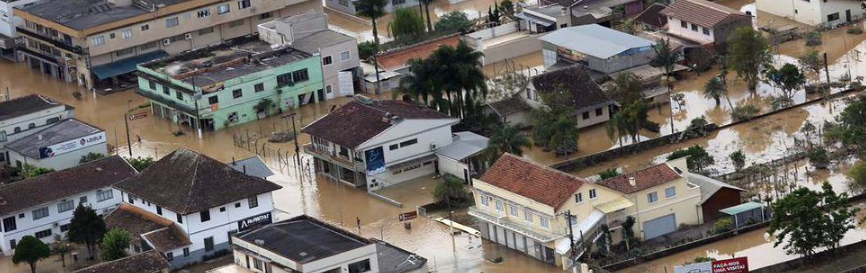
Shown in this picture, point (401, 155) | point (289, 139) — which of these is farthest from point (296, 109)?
point (401, 155)

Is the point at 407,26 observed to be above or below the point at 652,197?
below

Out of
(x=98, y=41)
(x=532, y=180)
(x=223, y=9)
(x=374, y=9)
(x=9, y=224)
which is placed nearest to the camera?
(x=532, y=180)

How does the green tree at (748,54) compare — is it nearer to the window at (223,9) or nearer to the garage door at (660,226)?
the garage door at (660,226)

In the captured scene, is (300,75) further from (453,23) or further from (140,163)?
(140,163)

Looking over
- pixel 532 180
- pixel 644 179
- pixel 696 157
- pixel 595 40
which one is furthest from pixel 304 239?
pixel 595 40

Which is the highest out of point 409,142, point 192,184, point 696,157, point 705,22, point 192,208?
point 192,184

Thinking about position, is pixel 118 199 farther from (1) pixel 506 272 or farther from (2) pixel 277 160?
(1) pixel 506 272

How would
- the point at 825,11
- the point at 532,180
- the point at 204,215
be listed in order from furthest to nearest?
the point at 825,11 → the point at 204,215 → the point at 532,180
